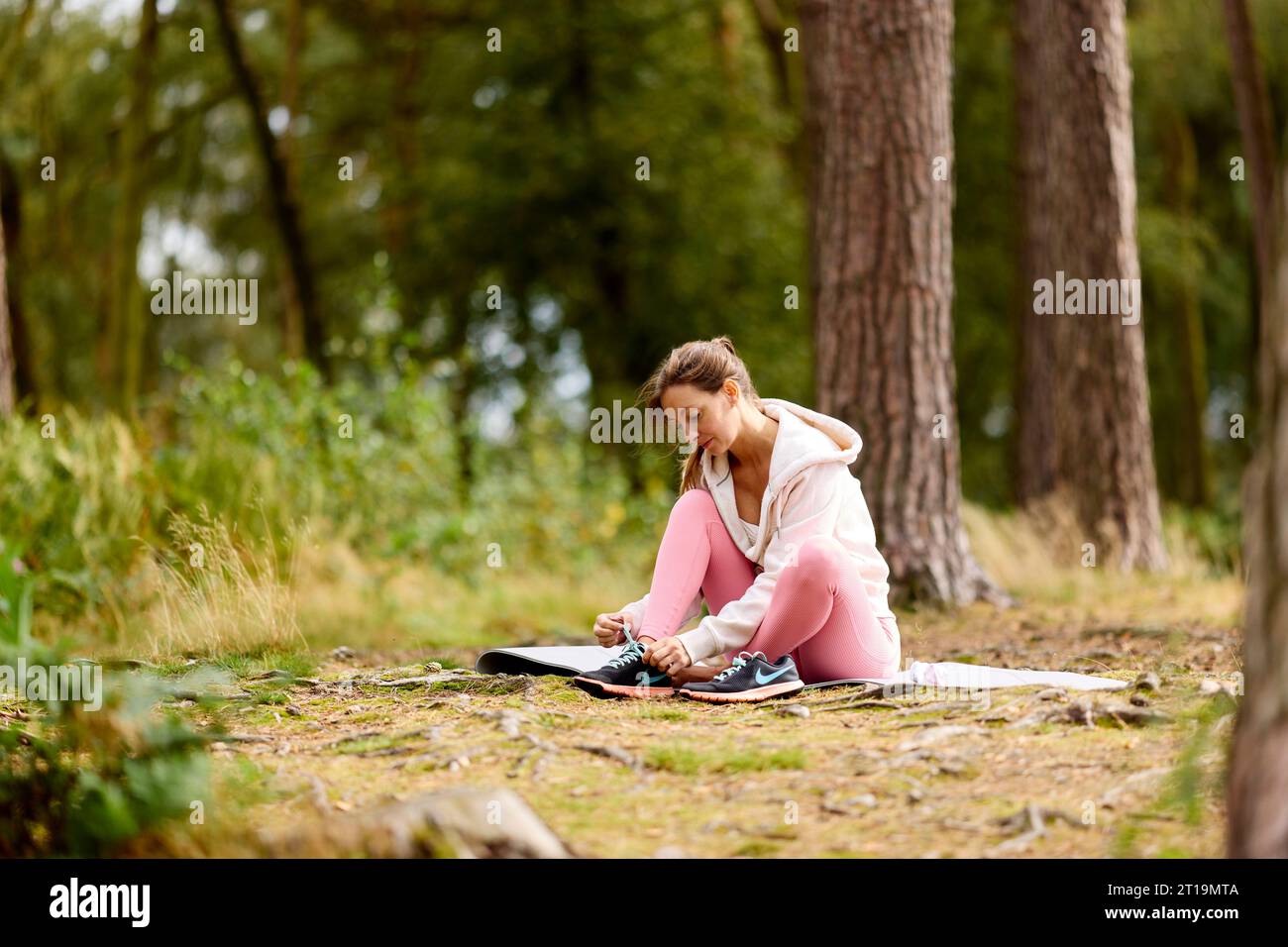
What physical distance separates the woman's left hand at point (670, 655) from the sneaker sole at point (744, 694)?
0.29 feet

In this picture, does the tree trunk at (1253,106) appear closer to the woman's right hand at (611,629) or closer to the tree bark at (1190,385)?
the tree bark at (1190,385)

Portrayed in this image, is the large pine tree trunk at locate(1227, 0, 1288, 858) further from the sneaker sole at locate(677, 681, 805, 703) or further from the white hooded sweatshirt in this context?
the white hooded sweatshirt

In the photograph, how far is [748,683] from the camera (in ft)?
15.0

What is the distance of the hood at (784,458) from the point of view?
4793 mm

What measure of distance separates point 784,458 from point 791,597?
526 mm

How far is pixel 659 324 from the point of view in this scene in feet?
52.1

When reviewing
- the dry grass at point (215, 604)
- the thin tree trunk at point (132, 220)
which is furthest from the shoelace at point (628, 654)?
the thin tree trunk at point (132, 220)

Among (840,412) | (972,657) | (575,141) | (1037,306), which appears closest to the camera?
(972,657)

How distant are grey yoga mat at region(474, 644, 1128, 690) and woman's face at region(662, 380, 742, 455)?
0.84 meters

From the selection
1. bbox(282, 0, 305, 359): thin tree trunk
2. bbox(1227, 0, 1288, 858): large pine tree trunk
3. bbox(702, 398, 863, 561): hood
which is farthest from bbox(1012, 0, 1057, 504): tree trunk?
bbox(1227, 0, 1288, 858): large pine tree trunk

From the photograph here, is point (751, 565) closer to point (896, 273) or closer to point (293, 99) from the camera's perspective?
point (896, 273)
